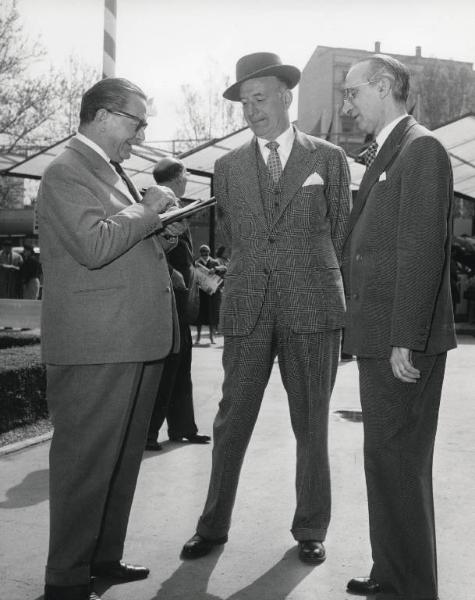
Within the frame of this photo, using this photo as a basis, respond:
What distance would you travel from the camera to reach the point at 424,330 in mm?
2936

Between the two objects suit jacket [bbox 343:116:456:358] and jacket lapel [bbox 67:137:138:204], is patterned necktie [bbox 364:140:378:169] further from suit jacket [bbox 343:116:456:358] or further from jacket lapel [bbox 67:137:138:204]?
jacket lapel [bbox 67:137:138:204]

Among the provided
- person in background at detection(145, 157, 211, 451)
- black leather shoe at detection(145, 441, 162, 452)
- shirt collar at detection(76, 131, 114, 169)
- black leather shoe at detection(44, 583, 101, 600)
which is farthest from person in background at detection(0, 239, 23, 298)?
black leather shoe at detection(44, 583, 101, 600)

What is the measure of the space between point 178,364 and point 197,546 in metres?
2.23

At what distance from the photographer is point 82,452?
321cm

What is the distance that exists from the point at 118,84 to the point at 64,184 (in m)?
0.48

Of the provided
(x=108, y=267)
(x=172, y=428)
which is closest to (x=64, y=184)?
(x=108, y=267)

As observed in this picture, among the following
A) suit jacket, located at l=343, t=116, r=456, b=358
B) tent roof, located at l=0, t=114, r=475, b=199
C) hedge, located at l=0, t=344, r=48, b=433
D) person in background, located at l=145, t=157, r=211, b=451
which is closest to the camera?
suit jacket, located at l=343, t=116, r=456, b=358

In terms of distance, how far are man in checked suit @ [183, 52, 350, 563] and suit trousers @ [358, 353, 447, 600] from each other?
80 cm

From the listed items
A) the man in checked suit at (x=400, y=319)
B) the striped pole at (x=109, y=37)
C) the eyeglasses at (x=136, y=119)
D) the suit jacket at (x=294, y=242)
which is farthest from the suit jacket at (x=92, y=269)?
the striped pole at (x=109, y=37)

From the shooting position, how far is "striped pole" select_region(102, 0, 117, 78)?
8.06 m

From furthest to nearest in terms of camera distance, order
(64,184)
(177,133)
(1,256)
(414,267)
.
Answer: (177,133)
(1,256)
(64,184)
(414,267)

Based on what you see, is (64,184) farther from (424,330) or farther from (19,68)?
(19,68)

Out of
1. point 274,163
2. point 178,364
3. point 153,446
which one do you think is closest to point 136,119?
point 274,163

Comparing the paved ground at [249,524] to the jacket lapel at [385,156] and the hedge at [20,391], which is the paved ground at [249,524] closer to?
the hedge at [20,391]
